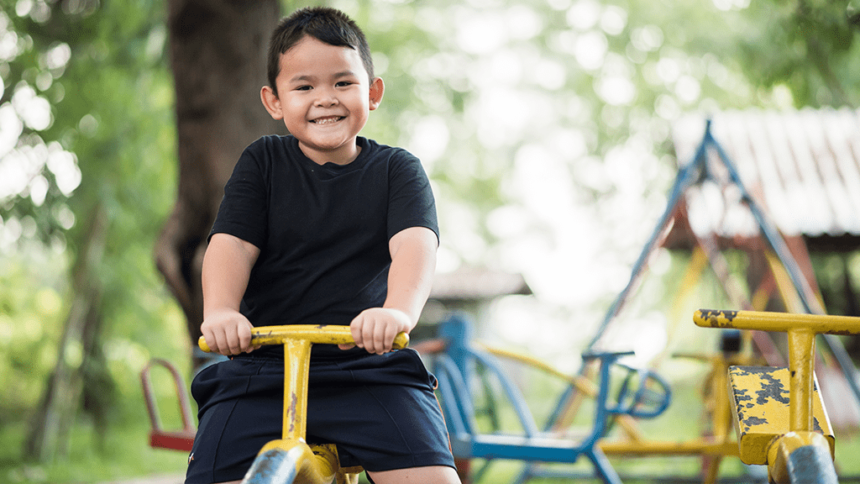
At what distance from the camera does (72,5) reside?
5090 mm

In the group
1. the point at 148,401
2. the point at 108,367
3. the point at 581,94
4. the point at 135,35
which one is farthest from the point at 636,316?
the point at 148,401

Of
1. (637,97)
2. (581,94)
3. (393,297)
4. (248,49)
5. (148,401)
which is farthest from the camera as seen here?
(581,94)

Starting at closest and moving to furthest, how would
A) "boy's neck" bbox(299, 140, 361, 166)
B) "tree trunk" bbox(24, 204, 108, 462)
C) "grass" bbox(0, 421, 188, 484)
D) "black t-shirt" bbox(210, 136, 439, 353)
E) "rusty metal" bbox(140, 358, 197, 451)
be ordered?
"black t-shirt" bbox(210, 136, 439, 353)
"boy's neck" bbox(299, 140, 361, 166)
"rusty metal" bbox(140, 358, 197, 451)
"grass" bbox(0, 421, 188, 484)
"tree trunk" bbox(24, 204, 108, 462)

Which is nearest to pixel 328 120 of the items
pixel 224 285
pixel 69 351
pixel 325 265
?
pixel 325 265

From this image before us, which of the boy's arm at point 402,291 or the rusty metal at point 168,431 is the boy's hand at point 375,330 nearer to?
the boy's arm at point 402,291

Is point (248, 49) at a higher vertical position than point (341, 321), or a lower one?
higher

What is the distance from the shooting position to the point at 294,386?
1347 mm

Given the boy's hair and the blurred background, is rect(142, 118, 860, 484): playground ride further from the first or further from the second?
the boy's hair

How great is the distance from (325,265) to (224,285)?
22 centimetres

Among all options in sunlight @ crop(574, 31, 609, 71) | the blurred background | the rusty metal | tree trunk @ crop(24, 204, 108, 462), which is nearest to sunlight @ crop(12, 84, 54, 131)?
the blurred background

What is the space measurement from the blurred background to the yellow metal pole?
7.77 ft

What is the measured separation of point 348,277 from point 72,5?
4485 mm

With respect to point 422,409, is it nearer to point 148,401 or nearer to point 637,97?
point 148,401

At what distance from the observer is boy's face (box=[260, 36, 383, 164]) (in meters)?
1.66
